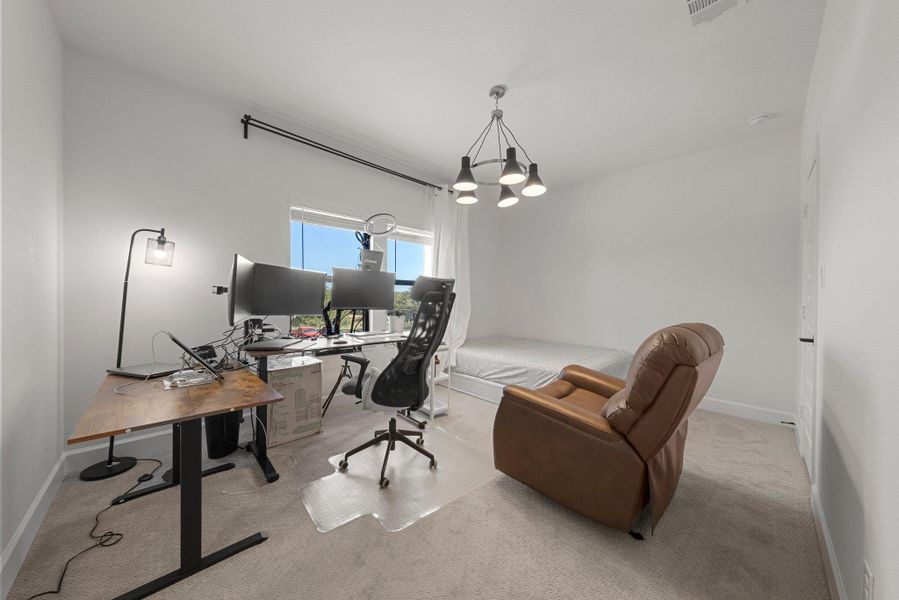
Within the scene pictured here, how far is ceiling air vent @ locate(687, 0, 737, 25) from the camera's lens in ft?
5.39

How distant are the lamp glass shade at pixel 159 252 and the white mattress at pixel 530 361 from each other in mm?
2829

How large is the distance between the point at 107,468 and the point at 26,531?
680 mm

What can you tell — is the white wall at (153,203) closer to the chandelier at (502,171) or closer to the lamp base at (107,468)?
the lamp base at (107,468)

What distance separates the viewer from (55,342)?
1.90 meters

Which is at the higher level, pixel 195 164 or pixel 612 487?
pixel 195 164

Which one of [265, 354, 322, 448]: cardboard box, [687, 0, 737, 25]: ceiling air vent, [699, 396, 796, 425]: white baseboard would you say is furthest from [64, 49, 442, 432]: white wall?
[699, 396, 796, 425]: white baseboard

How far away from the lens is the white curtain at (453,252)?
4020 millimetres

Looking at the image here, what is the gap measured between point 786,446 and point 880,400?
7.50 ft

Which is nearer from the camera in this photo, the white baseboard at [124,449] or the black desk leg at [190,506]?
the black desk leg at [190,506]

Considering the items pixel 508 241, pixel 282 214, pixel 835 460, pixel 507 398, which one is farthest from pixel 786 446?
pixel 282 214

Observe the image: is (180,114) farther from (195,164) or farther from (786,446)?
(786,446)

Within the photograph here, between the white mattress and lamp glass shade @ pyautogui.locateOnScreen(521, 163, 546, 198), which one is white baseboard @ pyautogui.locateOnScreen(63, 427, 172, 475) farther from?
lamp glass shade @ pyautogui.locateOnScreen(521, 163, 546, 198)

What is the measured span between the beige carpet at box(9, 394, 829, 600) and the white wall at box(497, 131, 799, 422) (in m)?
1.53

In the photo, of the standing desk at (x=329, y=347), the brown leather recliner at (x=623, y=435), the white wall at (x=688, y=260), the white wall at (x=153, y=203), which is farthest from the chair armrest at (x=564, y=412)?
the white wall at (x=688, y=260)
